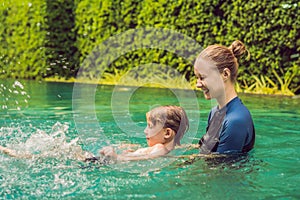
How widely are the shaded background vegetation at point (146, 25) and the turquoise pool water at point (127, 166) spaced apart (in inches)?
93.7

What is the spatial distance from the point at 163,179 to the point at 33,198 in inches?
35.4

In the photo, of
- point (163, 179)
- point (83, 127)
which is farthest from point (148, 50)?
point (163, 179)

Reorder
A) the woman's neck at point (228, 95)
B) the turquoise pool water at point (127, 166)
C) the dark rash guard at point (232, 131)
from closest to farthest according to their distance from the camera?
the turquoise pool water at point (127, 166), the dark rash guard at point (232, 131), the woman's neck at point (228, 95)

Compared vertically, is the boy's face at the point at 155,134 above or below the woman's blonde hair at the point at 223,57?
below

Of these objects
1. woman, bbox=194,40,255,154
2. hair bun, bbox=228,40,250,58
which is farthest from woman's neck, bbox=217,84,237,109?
hair bun, bbox=228,40,250,58

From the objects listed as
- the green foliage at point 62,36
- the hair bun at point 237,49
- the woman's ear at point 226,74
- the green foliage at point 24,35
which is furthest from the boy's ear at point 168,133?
the green foliage at point 24,35

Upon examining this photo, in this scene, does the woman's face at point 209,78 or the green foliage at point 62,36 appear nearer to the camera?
the woman's face at point 209,78

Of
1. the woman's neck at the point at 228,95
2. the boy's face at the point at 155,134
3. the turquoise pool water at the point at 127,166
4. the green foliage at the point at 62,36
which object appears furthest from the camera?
the green foliage at the point at 62,36

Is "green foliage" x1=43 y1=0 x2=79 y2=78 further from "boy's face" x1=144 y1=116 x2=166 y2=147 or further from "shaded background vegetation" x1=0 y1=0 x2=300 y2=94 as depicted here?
"boy's face" x1=144 y1=116 x2=166 y2=147

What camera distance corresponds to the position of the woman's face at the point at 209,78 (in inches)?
155

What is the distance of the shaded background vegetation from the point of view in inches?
368

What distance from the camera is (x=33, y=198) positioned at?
3.21 m

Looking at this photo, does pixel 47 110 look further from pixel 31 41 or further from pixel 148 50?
pixel 31 41

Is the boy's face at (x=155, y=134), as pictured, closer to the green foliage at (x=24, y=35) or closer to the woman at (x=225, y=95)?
the woman at (x=225, y=95)
